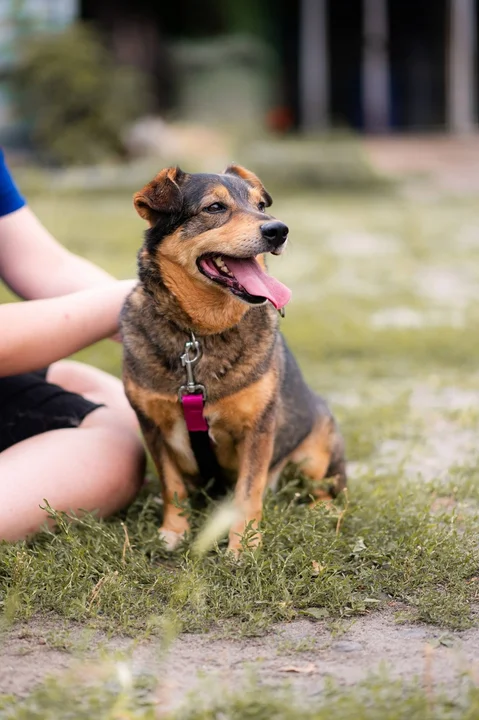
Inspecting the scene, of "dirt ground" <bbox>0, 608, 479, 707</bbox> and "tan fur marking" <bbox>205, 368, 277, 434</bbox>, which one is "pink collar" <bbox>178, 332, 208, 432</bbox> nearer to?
"tan fur marking" <bbox>205, 368, 277, 434</bbox>

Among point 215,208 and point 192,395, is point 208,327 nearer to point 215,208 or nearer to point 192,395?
point 192,395

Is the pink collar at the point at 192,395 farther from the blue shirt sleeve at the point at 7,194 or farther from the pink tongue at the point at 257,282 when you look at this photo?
the blue shirt sleeve at the point at 7,194

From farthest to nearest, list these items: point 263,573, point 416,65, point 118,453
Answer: point 416,65
point 118,453
point 263,573

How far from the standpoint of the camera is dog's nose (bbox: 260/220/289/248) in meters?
2.88

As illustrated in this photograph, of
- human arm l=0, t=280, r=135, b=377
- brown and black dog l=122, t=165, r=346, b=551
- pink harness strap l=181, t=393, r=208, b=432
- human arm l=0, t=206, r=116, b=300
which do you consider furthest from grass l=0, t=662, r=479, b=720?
human arm l=0, t=206, r=116, b=300

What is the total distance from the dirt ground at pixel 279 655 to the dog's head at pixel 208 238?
1.02 metres

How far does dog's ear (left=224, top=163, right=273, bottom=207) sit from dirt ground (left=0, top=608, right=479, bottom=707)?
5.09 ft

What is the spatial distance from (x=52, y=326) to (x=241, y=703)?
1.46m

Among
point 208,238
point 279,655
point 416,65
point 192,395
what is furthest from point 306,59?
point 279,655

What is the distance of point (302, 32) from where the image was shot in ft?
57.8

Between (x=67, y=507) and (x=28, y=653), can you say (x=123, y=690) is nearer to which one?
(x=28, y=653)

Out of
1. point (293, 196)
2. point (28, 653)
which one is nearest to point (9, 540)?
point (28, 653)

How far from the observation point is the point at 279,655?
7.61ft

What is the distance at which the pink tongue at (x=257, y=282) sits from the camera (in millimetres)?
2846
